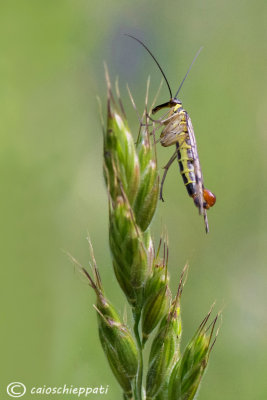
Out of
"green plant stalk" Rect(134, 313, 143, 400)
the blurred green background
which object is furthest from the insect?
the blurred green background

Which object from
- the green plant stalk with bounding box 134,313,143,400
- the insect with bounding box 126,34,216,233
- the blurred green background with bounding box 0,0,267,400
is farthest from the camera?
the blurred green background with bounding box 0,0,267,400

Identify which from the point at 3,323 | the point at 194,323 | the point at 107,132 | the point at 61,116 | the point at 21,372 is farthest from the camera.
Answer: the point at 61,116

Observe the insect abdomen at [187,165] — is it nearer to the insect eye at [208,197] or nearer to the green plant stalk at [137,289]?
the insect eye at [208,197]

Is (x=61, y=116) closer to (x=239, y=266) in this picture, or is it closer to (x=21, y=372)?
(x=239, y=266)

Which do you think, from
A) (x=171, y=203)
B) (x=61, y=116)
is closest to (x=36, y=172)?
(x=61, y=116)

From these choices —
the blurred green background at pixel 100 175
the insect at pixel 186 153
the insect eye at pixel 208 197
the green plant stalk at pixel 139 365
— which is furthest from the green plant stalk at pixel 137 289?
the blurred green background at pixel 100 175

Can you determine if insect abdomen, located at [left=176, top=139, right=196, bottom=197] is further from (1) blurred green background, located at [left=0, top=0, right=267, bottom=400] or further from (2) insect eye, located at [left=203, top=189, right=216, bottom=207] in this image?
(1) blurred green background, located at [left=0, top=0, right=267, bottom=400]

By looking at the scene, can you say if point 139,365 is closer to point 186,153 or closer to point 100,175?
point 186,153

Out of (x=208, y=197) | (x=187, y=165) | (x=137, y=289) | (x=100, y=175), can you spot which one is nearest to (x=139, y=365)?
(x=137, y=289)
